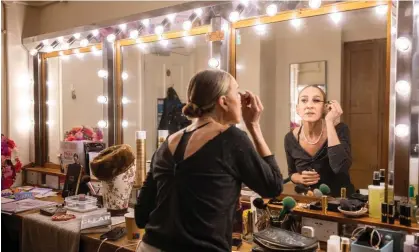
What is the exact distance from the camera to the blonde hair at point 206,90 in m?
1.13

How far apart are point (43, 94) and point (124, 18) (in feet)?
3.60

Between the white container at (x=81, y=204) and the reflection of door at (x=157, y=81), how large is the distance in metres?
0.39

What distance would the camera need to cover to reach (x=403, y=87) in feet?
4.76

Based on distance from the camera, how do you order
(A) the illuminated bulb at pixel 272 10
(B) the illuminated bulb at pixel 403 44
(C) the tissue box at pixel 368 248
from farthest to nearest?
(A) the illuminated bulb at pixel 272 10
(B) the illuminated bulb at pixel 403 44
(C) the tissue box at pixel 368 248

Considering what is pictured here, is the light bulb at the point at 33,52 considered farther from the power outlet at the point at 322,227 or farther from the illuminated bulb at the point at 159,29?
the power outlet at the point at 322,227

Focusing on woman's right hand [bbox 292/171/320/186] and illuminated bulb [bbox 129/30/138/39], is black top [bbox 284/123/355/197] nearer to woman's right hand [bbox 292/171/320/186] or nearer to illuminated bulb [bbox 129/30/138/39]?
woman's right hand [bbox 292/171/320/186]

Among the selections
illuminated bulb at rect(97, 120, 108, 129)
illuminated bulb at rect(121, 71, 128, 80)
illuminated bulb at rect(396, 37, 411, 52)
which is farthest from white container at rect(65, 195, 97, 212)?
illuminated bulb at rect(396, 37, 411, 52)

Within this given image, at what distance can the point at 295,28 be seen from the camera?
175 centimetres

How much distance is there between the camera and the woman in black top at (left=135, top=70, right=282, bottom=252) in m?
1.07

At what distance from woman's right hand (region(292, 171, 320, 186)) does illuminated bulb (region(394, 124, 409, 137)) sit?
38 centimetres

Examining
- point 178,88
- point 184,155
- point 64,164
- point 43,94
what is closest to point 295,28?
point 178,88

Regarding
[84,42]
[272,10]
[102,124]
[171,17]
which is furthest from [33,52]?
[272,10]

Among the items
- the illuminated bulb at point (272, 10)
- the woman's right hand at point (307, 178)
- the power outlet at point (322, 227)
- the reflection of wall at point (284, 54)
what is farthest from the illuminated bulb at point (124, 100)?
the power outlet at point (322, 227)

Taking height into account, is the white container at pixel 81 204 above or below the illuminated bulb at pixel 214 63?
below
